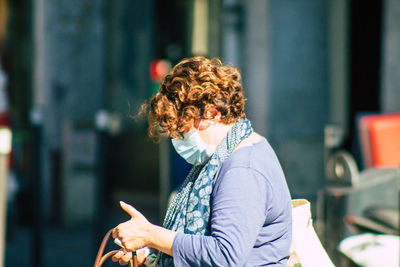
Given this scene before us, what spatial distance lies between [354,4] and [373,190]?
4.16 metres

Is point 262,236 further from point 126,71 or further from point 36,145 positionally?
point 126,71

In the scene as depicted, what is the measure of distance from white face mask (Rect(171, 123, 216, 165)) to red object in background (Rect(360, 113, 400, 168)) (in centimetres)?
327

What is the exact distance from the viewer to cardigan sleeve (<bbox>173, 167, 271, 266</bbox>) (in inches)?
77.3

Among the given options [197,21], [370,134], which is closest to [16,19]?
[197,21]

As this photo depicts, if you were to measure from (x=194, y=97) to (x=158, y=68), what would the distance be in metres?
7.25

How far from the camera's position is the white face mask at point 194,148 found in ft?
7.23

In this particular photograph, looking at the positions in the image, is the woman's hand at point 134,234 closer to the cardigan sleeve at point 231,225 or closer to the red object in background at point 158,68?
the cardigan sleeve at point 231,225

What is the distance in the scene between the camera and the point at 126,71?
9469 mm

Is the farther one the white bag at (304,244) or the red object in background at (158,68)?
the red object in background at (158,68)

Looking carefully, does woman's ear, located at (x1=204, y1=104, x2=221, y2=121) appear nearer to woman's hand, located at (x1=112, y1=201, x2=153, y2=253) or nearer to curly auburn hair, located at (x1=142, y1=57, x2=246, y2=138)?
curly auburn hair, located at (x1=142, y1=57, x2=246, y2=138)

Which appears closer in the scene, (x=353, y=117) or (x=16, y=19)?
(x=353, y=117)

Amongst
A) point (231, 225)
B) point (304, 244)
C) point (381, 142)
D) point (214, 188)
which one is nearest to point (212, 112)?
point (214, 188)

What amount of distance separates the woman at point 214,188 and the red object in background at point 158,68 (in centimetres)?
688

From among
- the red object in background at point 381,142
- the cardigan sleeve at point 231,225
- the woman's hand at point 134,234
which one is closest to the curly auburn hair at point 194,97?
the cardigan sleeve at point 231,225
